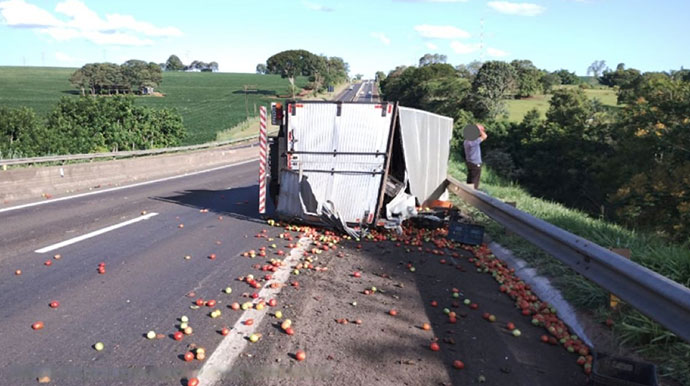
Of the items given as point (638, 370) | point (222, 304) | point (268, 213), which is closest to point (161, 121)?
point (268, 213)

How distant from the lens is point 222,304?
5117mm

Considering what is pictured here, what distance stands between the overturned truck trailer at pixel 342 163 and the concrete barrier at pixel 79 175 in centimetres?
713

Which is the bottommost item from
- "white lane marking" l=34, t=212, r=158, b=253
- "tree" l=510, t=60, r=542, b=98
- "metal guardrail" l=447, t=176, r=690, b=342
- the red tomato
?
"white lane marking" l=34, t=212, r=158, b=253

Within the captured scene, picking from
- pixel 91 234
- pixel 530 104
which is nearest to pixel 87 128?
pixel 91 234

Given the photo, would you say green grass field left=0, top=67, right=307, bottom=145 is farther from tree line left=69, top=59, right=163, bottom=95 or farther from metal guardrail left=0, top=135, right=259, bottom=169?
metal guardrail left=0, top=135, right=259, bottom=169

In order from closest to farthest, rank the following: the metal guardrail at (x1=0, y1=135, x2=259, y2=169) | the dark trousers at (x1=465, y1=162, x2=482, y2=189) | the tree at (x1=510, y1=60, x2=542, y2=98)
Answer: the dark trousers at (x1=465, y1=162, x2=482, y2=189)
the metal guardrail at (x1=0, y1=135, x2=259, y2=169)
the tree at (x1=510, y1=60, x2=542, y2=98)

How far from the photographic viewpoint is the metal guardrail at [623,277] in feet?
10.2

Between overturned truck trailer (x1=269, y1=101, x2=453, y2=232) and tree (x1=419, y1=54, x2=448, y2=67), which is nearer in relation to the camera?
overturned truck trailer (x1=269, y1=101, x2=453, y2=232)

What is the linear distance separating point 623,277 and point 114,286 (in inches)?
199

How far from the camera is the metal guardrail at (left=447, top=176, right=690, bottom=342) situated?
10.2ft

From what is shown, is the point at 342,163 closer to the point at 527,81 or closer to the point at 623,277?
the point at 623,277

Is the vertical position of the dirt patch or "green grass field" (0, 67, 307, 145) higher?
the dirt patch

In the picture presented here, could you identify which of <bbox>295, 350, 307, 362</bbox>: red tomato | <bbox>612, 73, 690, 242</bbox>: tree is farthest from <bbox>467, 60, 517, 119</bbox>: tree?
<bbox>295, 350, 307, 362</bbox>: red tomato

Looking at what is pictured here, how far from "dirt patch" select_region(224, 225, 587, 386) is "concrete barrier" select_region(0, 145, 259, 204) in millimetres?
9440
